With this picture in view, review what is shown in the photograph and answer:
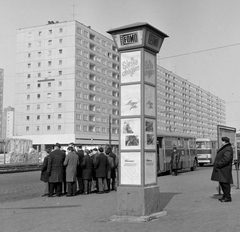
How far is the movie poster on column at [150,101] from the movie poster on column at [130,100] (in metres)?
0.20

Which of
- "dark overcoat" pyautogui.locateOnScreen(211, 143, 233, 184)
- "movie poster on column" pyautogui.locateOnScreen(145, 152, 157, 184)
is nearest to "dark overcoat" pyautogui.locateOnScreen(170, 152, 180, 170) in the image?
"dark overcoat" pyautogui.locateOnScreen(211, 143, 233, 184)

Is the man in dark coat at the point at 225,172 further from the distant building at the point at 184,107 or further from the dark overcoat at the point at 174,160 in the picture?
the distant building at the point at 184,107

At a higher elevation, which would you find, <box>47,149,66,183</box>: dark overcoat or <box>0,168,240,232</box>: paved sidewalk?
<box>47,149,66,183</box>: dark overcoat

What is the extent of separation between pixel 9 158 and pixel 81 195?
30527mm

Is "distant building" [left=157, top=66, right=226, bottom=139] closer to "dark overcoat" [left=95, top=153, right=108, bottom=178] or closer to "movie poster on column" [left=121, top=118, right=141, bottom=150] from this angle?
"dark overcoat" [left=95, top=153, right=108, bottom=178]

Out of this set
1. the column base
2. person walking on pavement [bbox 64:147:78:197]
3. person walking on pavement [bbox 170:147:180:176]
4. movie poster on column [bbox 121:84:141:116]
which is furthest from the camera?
person walking on pavement [bbox 170:147:180:176]

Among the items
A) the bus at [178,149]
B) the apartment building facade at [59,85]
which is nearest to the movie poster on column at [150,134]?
the bus at [178,149]

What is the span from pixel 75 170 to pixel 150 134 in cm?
560

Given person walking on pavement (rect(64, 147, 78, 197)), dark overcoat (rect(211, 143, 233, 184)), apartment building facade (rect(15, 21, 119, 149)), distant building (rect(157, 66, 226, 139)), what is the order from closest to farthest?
dark overcoat (rect(211, 143, 233, 184)) < person walking on pavement (rect(64, 147, 78, 197)) < apartment building facade (rect(15, 21, 119, 149)) < distant building (rect(157, 66, 226, 139))

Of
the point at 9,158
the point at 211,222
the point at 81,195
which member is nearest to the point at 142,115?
the point at 211,222

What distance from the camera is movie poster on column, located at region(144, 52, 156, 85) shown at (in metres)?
9.29

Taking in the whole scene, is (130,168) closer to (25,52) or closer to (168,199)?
(168,199)

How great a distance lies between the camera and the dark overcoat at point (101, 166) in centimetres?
1503

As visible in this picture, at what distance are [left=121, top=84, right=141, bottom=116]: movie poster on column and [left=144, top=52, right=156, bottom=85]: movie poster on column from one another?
0.38 metres
